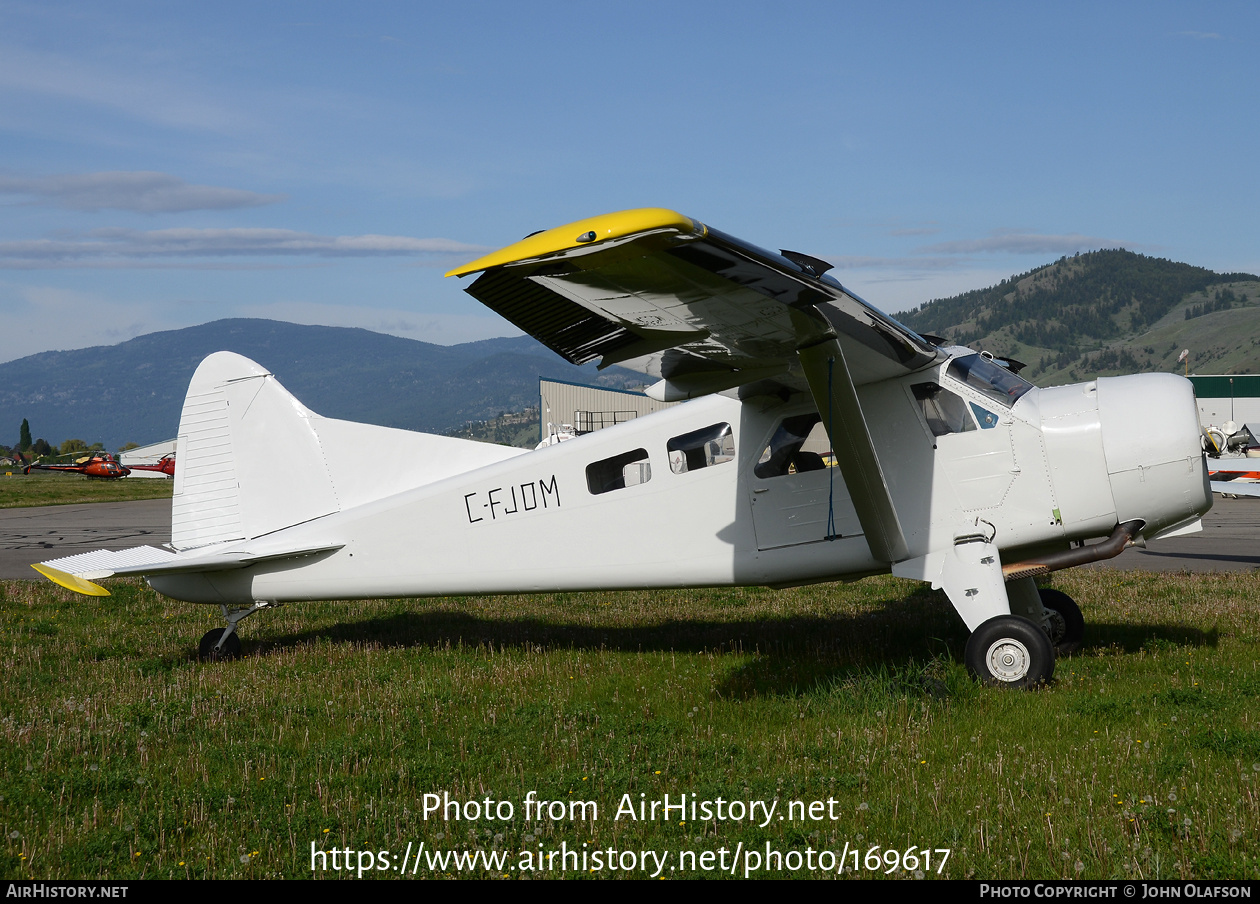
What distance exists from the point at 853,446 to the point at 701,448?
1.70 metres

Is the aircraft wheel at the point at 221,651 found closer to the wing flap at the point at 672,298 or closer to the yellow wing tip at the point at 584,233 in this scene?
the wing flap at the point at 672,298

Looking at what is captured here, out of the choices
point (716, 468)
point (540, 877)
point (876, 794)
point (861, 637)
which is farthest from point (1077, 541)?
point (540, 877)

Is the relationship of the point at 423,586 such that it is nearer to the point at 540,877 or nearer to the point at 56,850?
the point at 56,850

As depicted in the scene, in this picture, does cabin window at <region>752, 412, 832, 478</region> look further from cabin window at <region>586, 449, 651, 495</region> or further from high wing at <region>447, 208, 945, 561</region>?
cabin window at <region>586, 449, 651, 495</region>

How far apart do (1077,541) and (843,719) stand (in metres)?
2.81

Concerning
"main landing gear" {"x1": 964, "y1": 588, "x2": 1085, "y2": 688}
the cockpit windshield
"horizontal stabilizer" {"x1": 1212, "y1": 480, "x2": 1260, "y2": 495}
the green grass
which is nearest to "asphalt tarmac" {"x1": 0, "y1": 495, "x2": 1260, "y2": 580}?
"horizontal stabilizer" {"x1": 1212, "y1": 480, "x2": 1260, "y2": 495}

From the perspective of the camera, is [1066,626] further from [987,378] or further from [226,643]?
[226,643]

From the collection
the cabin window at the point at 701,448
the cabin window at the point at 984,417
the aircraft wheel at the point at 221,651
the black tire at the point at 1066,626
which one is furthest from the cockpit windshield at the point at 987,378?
the aircraft wheel at the point at 221,651

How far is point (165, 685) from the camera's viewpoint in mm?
8016

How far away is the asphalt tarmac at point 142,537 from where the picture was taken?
50.7ft

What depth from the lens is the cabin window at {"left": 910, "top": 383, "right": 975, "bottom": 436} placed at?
24.4 ft

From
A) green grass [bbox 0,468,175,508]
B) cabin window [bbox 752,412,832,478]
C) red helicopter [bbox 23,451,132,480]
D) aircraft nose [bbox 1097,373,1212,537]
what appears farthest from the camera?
red helicopter [bbox 23,451,132,480]

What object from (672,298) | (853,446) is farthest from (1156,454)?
(672,298)

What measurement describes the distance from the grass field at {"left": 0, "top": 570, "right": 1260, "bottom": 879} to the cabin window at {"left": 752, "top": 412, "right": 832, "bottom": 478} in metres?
1.77
